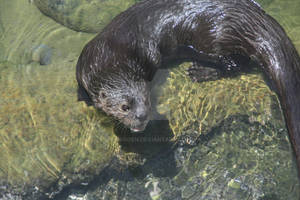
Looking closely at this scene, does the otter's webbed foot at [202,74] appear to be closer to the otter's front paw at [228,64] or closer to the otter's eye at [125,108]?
the otter's front paw at [228,64]

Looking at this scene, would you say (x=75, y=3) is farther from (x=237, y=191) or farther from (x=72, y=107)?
(x=237, y=191)

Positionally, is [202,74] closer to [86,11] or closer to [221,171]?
[221,171]

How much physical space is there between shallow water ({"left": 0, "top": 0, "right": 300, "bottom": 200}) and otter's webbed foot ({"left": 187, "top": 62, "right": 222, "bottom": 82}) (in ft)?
0.22

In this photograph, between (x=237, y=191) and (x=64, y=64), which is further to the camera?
(x=64, y=64)

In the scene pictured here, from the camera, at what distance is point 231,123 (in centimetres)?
322

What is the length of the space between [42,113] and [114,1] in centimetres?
165

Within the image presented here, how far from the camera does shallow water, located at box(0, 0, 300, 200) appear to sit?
3.06 meters

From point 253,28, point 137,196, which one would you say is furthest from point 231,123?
point 137,196

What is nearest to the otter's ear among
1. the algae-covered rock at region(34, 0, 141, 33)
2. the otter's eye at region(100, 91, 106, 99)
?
the otter's eye at region(100, 91, 106, 99)

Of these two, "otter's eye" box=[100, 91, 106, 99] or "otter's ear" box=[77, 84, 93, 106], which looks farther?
"otter's ear" box=[77, 84, 93, 106]

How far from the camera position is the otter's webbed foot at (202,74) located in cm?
341

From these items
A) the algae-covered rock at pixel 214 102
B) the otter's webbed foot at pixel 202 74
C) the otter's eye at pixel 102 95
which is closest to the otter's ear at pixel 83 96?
the otter's eye at pixel 102 95

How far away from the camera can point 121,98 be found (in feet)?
10.6

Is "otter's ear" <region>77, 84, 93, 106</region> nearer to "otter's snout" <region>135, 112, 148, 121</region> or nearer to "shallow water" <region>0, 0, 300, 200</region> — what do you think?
"shallow water" <region>0, 0, 300, 200</region>
